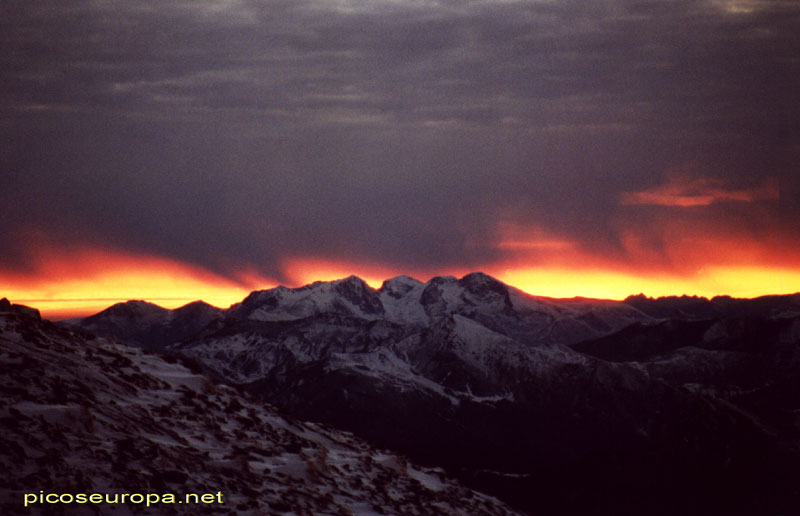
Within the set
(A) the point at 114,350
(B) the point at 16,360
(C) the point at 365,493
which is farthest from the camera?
(A) the point at 114,350

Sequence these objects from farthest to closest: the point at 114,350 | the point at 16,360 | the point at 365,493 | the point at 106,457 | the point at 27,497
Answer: the point at 114,350
the point at 365,493
the point at 16,360
the point at 106,457
the point at 27,497

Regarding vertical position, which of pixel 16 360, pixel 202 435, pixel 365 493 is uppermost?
pixel 16 360

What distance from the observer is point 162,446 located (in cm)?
2934

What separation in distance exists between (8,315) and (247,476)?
1382 cm

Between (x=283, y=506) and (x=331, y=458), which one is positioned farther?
(x=331, y=458)

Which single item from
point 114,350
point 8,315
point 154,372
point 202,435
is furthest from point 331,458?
point 8,315

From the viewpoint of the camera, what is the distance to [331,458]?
119 feet

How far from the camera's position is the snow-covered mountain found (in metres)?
25.7

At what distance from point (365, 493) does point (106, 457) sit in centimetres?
1036

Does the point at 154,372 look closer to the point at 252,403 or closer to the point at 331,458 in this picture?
the point at 252,403

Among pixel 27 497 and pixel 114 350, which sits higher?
pixel 114 350

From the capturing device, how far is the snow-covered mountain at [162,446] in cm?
2569

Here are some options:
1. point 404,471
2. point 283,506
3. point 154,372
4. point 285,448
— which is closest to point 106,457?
point 283,506

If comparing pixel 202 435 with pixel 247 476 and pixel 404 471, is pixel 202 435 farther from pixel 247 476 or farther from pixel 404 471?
pixel 404 471
